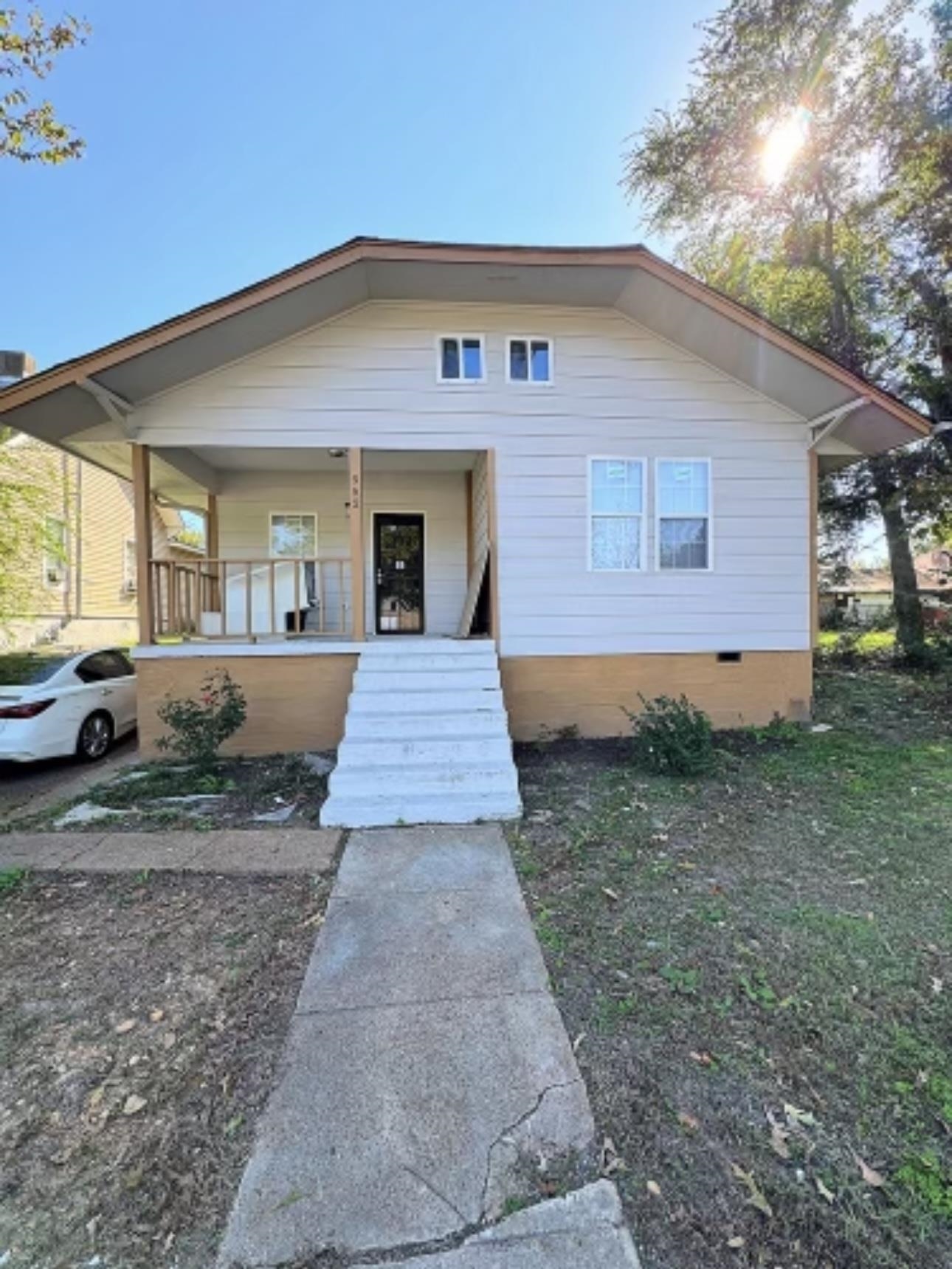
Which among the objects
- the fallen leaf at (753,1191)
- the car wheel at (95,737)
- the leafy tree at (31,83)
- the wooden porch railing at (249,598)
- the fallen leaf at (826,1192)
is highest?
the leafy tree at (31,83)

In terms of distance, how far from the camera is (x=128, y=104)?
339 inches

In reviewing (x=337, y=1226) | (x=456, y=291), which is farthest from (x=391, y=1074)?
(x=456, y=291)

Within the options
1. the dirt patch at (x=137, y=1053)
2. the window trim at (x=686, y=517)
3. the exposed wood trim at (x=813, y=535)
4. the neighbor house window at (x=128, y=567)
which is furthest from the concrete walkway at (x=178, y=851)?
the neighbor house window at (x=128, y=567)

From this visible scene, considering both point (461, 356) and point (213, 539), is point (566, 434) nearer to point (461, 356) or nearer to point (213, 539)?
point (461, 356)

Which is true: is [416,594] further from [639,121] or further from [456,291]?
[639,121]

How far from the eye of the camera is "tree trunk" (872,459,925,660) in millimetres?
11969

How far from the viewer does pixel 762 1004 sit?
100 inches

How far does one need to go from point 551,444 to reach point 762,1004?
236 inches

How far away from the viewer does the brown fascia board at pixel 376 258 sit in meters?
5.95

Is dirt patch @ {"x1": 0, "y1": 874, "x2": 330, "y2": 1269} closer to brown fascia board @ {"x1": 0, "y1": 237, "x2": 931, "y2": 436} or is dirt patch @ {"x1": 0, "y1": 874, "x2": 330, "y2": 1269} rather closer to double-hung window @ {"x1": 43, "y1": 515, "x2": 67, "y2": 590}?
brown fascia board @ {"x1": 0, "y1": 237, "x2": 931, "y2": 436}

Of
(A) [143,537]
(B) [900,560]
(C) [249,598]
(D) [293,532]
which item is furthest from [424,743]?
(B) [900,560]

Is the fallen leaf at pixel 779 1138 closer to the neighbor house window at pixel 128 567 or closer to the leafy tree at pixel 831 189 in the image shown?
the leafy tree at pixel 831 189

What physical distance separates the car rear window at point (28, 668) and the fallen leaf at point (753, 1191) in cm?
766

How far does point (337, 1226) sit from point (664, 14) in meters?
15.2
